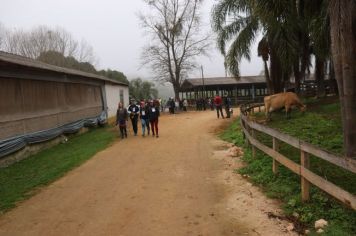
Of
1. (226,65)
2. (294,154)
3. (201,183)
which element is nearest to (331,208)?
(201,183)

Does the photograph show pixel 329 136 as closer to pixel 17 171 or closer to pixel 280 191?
pixel 280 191

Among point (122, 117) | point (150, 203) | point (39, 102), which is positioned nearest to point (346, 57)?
point (150, 203)

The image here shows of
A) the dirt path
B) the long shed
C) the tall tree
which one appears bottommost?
the dirt path

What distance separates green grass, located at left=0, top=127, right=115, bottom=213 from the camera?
8.95 m

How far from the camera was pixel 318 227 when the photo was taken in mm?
5680

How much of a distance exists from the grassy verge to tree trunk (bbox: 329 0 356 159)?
33.8 inches

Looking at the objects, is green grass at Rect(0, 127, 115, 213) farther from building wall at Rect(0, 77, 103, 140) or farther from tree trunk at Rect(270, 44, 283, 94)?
tree trunk at Rect(270, 44, 283, 94)

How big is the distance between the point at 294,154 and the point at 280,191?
9.68 ft

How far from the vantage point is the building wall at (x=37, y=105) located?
13837mm

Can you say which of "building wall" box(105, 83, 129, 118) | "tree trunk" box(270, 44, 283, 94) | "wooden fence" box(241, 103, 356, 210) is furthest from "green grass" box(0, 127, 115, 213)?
"building wall" box(105, 83, 129, 118)

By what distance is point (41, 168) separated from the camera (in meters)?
11.8

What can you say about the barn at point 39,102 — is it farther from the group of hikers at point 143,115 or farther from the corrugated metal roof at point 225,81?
the corrugated metal roof at point 225,81

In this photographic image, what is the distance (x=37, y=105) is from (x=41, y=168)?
532cm

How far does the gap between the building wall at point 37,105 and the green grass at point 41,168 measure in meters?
1.17
